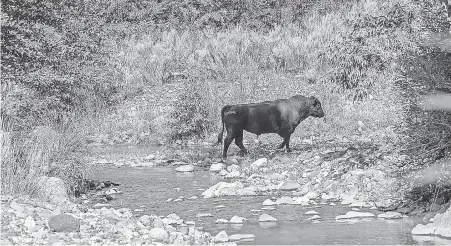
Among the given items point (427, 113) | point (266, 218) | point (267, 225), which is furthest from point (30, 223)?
point (427, 113)

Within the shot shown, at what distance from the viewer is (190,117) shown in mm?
18438

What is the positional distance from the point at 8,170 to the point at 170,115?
32.8 ft

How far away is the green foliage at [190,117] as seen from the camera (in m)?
18.4

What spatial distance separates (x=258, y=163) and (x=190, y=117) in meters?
4.90

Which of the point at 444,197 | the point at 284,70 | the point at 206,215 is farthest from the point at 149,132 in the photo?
the point at 444,197

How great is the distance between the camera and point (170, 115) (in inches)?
754

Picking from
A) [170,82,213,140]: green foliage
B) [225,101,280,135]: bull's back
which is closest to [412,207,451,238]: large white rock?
[225,101,280,135]: bull's back

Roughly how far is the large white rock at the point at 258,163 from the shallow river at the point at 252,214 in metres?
0.67

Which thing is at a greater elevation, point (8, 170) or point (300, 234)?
point (8, 170)

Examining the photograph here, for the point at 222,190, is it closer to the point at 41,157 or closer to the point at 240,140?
the point at 41,157

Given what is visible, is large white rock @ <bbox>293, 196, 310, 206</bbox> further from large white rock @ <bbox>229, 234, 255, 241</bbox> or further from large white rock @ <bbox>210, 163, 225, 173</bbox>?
large white rock @ <bbox>210, 163, 225, 173</bbox>

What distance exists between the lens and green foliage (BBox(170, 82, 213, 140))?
60.3ft

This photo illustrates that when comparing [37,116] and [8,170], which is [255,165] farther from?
[8,170]

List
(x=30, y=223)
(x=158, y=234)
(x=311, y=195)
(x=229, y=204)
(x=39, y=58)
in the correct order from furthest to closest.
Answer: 1. (x=39, y=58)
2. (x=311, y=195)
3. (x=229, y=204)
4. (x=158, y=234)
5. (x=30, y=223)
